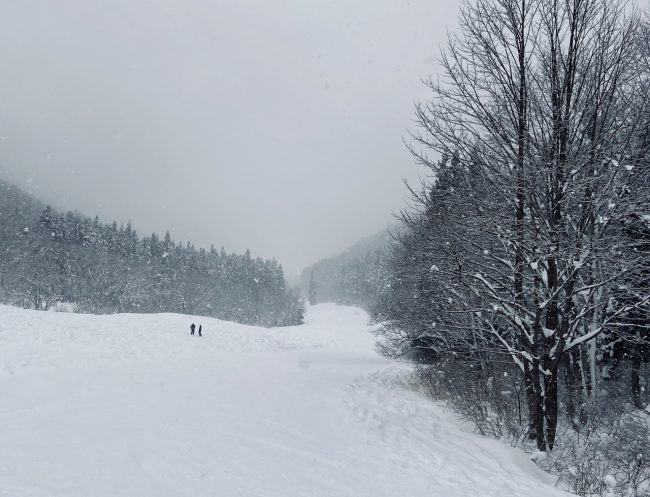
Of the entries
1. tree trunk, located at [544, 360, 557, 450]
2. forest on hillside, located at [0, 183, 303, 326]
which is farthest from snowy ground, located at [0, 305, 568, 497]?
forest on hillside, located at [0, 183, 303, 326]

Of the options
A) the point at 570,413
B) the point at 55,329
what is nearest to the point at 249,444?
the point at 570,413

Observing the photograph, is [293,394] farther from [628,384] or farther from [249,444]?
[628,384]

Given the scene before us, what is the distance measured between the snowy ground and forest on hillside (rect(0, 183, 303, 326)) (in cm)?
4949

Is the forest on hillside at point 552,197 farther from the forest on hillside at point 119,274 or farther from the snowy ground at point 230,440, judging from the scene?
the forest on hillside at point 119,274

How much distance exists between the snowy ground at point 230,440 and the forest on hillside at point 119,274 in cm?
4949

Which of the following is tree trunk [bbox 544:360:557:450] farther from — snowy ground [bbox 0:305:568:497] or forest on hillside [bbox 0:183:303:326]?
forest on hillside [bbox 0:183:303:326]

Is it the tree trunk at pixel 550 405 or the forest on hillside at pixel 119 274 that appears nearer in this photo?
the tree trunk at pixel 550 405

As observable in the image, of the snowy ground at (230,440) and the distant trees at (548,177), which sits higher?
the distant trees at (548,177)

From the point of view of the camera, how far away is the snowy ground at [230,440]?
3.74m

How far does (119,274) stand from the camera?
6375 cm

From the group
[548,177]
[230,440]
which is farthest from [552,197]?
[230,440]

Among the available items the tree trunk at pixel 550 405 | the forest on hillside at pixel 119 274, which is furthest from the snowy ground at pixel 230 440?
the forest on hillside at pixel 119 274

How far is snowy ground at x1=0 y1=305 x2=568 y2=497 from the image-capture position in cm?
374

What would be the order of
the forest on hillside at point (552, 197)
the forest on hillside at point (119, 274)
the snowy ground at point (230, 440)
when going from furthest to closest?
the forest on hillside at point (119, 274) → the forest on hillside at point (552, 197) → the snowy ground at point (230, 440)
